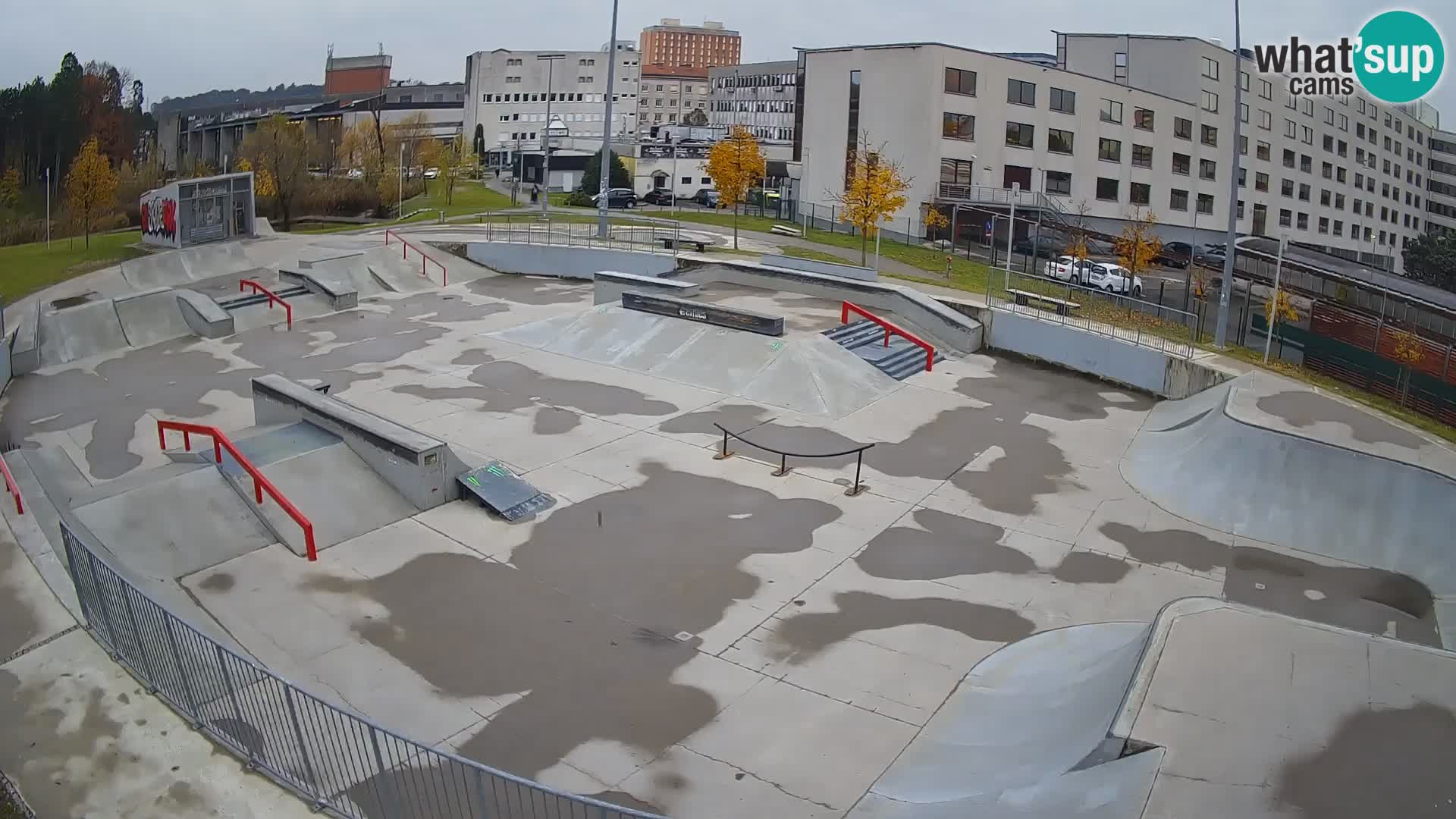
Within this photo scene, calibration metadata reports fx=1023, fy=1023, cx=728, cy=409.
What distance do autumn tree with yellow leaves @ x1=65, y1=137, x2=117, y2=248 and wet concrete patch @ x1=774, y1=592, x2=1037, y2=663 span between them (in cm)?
3821

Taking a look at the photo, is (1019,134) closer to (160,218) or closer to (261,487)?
(160,218)

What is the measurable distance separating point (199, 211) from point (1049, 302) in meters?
31.6

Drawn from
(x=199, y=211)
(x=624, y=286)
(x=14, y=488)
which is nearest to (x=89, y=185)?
(x=199, y=211)

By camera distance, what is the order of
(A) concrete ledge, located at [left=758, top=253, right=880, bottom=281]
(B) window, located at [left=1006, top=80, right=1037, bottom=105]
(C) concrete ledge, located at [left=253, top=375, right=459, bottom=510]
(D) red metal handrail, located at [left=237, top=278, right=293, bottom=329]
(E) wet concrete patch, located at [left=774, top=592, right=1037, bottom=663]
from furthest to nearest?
(B) window, located at [left=1006, top=80, right=1037, bottom=105], (A) concrete ledge, located at [left=758, top=253, right=880, bottom=281], (D) red metal handrail, located at [left=237, top=278, right=293, bottom=329], (C) concrete ledge, located at [left=253, top=375, right=459, bottom=510], (E) wet concrete patch, located at [left=774, top=592, right=1037, bottom=663]

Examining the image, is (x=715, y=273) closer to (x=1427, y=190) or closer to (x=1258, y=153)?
(x=1258, y=153)

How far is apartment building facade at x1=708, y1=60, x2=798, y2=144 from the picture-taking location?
130m

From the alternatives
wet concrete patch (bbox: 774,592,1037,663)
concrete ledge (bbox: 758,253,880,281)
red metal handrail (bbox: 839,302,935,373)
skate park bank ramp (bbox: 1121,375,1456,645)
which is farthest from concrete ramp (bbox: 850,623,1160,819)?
concrete ledge (bbox: 758,253,880,281)

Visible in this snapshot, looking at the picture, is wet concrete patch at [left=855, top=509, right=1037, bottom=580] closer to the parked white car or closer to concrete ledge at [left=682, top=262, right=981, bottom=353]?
concrete ledge at [left=682, top=262, right=981, bottom=353]

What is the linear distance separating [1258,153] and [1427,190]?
4134cm

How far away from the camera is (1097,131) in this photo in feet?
180

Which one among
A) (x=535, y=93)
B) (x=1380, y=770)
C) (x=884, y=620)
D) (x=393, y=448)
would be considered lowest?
(x=884, y=620)

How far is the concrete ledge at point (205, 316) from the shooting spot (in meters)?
29.6

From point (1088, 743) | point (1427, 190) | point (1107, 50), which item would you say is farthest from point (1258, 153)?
point (1088, 743)

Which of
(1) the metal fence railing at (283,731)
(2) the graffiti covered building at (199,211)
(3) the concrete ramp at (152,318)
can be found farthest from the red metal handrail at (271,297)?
(1) the metal fence railing at (283,731)
